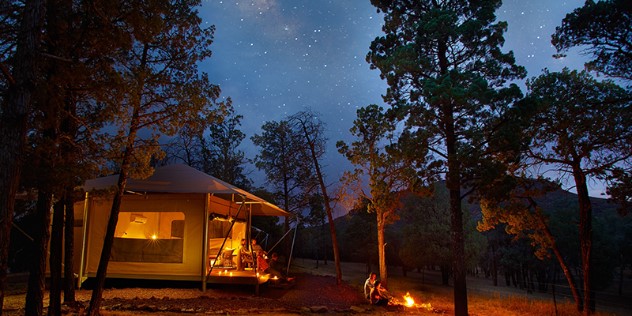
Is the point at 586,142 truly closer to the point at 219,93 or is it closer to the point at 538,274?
the point at 219,93

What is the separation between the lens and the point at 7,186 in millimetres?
4367

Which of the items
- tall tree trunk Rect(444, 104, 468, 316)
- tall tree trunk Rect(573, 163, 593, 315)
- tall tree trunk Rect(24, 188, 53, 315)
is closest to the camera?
tall tree trunk Rect(24, 188, 53, 315)

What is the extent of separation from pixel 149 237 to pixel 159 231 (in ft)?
1.04

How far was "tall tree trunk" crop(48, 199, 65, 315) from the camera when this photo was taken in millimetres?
6020

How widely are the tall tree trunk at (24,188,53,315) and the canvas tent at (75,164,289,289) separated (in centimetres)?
486

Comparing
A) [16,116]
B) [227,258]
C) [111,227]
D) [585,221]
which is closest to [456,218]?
[585,221]

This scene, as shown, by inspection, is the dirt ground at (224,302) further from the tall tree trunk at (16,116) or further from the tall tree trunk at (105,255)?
the tall tree trunk at (16,116)

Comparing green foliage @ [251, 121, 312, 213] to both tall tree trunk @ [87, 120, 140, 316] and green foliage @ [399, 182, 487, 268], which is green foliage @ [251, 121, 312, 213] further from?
tall tree trunk @ [87, 120, 140, 316]

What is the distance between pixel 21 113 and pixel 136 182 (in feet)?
22.5

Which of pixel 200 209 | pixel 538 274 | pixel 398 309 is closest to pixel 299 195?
pixel 200 209

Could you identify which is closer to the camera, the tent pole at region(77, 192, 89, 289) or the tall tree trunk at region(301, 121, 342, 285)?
the tent pole at region(77, 192, 89, 289)

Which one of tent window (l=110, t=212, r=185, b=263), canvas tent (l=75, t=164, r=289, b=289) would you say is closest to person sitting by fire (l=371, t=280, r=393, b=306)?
canvas tent (l=75, t=164, r=289, b=289)

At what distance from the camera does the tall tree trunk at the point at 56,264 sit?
19.8ft

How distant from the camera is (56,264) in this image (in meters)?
6.14
